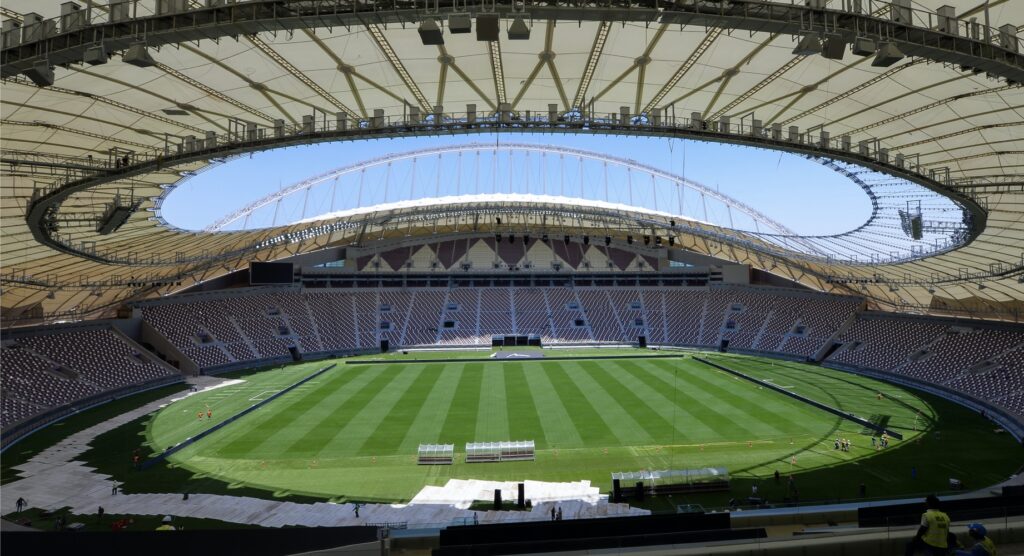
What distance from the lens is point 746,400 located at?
115ft

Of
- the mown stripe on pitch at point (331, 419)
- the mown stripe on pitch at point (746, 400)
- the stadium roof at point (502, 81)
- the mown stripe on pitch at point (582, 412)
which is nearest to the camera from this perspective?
the stadium roof at point (502, 81)

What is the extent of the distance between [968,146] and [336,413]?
103 ft

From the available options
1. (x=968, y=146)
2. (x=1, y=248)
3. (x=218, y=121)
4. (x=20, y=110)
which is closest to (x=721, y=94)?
(x=968, y=146)

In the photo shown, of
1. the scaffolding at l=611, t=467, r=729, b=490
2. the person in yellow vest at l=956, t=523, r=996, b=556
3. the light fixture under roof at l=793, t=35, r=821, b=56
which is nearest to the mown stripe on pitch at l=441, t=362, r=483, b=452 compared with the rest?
the scaffolding at l=611, t=467, r=729, b=490

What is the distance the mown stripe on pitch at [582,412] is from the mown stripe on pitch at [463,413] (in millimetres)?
5064

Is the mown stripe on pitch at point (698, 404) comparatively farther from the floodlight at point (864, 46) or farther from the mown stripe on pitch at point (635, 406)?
the floodlight at point (864, 46)

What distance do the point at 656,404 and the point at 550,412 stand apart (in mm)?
6232

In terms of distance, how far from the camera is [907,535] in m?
7.88

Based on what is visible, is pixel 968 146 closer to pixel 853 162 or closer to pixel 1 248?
pixel 853 162

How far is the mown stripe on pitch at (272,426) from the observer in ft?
87.9

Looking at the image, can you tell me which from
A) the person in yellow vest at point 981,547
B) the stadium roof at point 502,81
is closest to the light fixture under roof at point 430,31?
the stadium roof at point 502,81

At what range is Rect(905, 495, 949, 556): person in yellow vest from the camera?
7152 mm

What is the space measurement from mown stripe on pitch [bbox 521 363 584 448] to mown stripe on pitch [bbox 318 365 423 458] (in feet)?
26.2

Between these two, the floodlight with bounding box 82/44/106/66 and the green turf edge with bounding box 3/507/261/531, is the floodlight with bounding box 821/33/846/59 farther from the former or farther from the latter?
the green turf edge with bounding box 3/507/261/531
